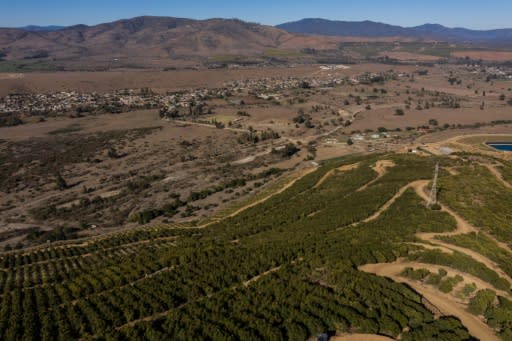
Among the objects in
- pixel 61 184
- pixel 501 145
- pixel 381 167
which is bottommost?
pixel 61 184

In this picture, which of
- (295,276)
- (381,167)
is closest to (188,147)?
(381,167)

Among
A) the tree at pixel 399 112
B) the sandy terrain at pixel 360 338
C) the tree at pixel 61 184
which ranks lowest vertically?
the tree at pixel 61 184

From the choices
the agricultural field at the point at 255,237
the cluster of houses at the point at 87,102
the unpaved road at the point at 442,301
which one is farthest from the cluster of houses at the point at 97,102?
the unpaved road at the point at 442,301

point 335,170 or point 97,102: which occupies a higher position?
point 97,102

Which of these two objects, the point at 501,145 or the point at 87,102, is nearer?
the point at 501,145

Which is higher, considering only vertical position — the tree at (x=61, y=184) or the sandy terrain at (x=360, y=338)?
the sandy terrain at (x=360, y=338)

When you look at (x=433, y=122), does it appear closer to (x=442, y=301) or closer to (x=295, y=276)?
(x=442, y=301)

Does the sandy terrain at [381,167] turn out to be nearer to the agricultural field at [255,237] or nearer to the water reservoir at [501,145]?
the agricultural field at [255,237]

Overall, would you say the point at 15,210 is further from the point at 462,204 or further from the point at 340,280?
the point at 462,204

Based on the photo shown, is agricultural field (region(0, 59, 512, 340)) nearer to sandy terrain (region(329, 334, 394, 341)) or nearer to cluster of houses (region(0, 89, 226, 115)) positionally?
sandy terrain (region(329, 334, 394, 341))

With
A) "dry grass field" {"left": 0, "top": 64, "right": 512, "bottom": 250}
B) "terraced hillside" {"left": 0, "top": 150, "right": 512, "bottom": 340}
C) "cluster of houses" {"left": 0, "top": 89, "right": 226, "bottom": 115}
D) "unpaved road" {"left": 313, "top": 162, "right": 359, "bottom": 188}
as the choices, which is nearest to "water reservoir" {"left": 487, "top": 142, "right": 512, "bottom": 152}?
"dry grass field" {"left": 0, "top": 64, "right": 512, "bottom": 250}
